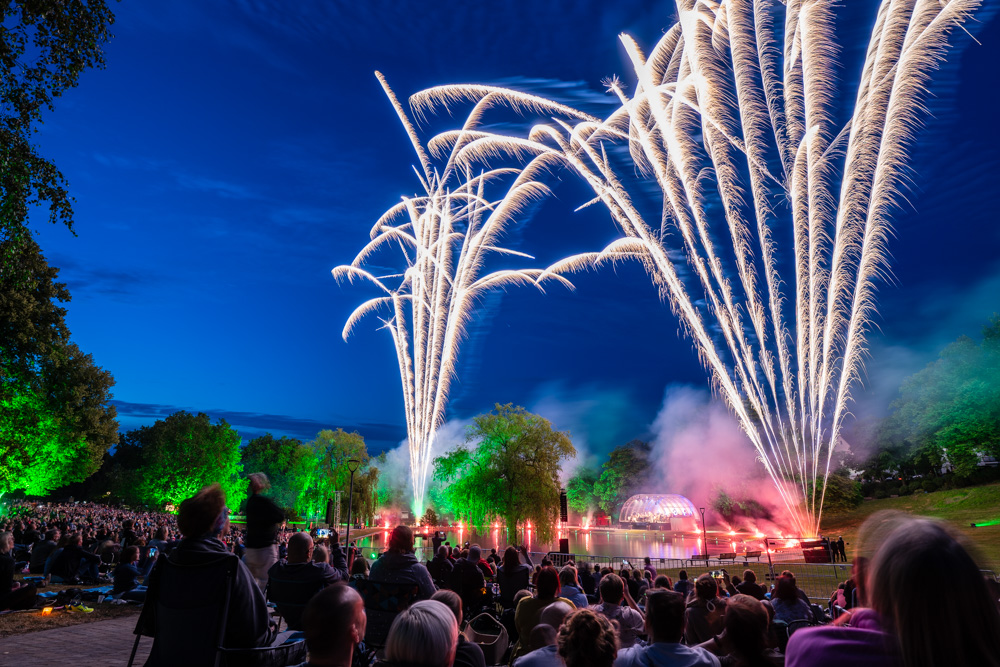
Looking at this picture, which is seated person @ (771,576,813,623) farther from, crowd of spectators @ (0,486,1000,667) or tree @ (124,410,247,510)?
tree @ (124,410,247,510)

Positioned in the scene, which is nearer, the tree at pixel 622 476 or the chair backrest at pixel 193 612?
the chair backrest at pixel 193 612

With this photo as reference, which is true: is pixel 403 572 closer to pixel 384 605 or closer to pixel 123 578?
pixel 384 605

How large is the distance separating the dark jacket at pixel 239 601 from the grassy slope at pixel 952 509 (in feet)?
117

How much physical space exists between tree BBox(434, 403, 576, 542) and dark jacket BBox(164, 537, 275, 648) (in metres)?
32.4

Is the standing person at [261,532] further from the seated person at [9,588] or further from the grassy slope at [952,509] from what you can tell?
the grassy slope at [952,509]

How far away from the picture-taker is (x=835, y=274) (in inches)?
891

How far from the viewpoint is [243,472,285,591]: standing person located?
5977 millimetres

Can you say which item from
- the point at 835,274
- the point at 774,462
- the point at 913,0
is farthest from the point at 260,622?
the point at 774,462

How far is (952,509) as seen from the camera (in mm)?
40375

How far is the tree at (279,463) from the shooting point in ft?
277

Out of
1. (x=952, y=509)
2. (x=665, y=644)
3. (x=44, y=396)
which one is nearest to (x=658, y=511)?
(x=952, y=509)

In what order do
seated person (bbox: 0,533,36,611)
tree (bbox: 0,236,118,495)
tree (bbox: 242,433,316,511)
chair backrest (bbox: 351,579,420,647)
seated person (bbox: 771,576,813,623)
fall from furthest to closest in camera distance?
tree (bbox: 242,433,316,511), tree (bbox: 0,236,118,495), seated person (bbox: 0,533,36,611), seated person (bbox: 771,576,813,623), chair backrest (bbox: 351,579,420,647)

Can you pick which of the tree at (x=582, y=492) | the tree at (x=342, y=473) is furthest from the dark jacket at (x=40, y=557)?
the tree at (x=582, y=492)

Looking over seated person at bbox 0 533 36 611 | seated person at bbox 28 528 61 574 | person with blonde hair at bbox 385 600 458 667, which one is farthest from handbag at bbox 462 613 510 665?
seated person at bbox 28 528 61 574
